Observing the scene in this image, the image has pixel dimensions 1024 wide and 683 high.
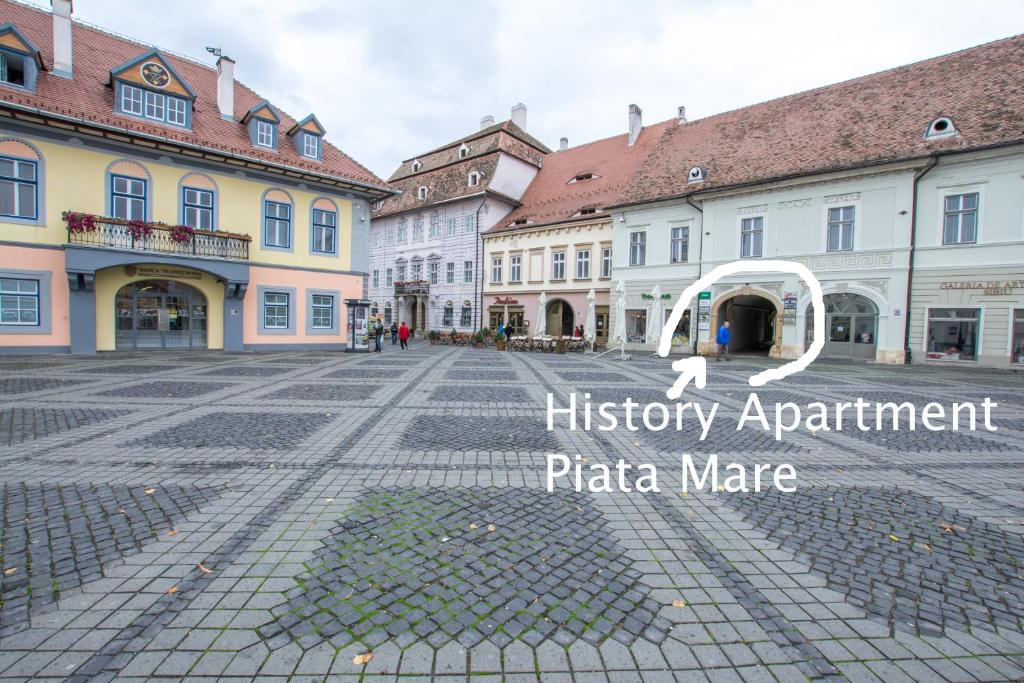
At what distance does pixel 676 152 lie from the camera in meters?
27.5

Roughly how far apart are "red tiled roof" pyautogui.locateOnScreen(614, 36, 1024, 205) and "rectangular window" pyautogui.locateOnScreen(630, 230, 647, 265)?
1812 mm

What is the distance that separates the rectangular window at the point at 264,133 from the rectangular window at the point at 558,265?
1704 cm

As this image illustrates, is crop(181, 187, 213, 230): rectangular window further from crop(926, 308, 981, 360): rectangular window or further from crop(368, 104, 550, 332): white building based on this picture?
crop(926, 308, 981, 360): rectangular window

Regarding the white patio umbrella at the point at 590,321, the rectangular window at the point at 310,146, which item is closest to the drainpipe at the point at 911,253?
the white patio umbrella at the point at 590,321

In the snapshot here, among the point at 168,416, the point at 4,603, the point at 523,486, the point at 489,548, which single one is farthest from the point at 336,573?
the point at 168,416

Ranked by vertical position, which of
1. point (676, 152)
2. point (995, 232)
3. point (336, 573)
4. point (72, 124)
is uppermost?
point (676, 152)

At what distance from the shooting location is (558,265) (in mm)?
31469

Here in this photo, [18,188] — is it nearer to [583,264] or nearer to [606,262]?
[583,264]

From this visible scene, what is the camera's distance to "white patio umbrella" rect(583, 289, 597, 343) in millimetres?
25453

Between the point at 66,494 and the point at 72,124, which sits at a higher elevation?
the point at 72,124

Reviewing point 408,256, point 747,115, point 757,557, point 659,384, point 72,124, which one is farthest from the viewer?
point 408,256

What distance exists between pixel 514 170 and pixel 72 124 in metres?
25.2

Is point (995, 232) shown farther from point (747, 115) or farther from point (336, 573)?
point (336, 573)

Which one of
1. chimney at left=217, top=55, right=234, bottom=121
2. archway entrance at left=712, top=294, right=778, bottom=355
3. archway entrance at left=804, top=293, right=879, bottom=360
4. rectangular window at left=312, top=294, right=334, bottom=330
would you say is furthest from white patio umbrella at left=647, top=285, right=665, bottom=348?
chimney at left=217, top=55, right=234, bottom=121
